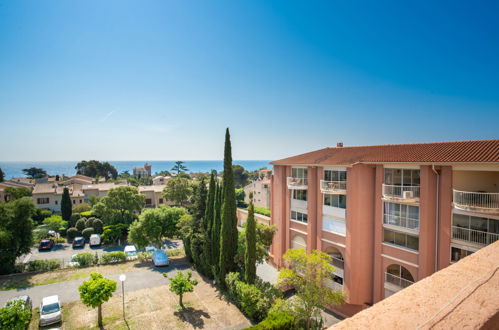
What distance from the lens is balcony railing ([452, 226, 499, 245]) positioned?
13.1 metres

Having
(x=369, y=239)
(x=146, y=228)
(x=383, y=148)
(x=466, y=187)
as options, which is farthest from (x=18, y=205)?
(x=466, y=187)

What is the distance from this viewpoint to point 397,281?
16.4 m

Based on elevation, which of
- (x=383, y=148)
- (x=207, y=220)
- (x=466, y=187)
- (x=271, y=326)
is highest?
(x=383, y=148)

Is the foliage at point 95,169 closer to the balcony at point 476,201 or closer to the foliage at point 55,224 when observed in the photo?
the foliage at point 55,224

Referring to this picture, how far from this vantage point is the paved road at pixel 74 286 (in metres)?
19.7

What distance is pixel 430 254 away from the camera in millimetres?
14773

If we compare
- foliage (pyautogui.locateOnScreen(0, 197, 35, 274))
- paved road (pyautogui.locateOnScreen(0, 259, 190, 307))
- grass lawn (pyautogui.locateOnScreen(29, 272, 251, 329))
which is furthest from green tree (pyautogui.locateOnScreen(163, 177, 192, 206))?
grass lawn (pyautogui.locateOnScreen(29, 272, 251, 329))

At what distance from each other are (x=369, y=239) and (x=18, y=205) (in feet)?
102

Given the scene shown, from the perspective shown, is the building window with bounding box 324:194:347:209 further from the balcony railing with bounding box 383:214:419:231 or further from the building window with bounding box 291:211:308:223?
the building window with bounding box 291:211:308:223

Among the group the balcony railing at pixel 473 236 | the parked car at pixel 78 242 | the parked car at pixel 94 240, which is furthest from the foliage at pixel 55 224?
the balcony railing at pixel 473 236

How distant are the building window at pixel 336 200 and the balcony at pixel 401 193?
2.96 m

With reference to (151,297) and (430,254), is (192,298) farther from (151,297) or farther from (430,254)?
(430,254)

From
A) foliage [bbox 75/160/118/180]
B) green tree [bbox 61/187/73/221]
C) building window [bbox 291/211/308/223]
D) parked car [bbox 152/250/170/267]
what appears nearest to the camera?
building window [bbox 291/211/308/223]

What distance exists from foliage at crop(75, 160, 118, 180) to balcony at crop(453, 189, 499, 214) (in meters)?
122
